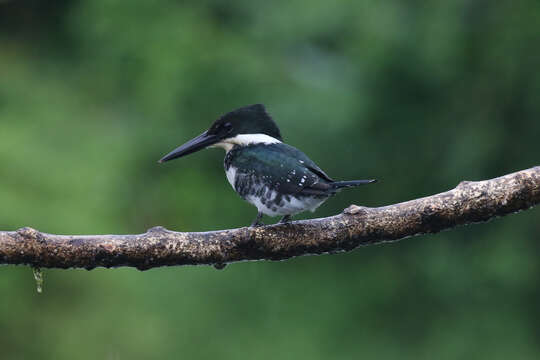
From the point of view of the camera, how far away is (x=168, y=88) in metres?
7.34

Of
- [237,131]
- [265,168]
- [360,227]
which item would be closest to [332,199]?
[237,131]

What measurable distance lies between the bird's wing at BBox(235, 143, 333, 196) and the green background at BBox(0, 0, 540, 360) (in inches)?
111

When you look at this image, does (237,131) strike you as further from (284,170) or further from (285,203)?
(285,203)

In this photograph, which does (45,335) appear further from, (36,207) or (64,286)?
(36,207)

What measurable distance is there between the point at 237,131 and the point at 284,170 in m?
0.41

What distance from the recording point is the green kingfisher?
343 cm

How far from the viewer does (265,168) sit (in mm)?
3555

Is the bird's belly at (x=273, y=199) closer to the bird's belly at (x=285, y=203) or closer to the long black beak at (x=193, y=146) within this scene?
the bird's belly at (x=285, y=203)

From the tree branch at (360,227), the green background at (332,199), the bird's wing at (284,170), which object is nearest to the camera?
the tree branch at (360,227)

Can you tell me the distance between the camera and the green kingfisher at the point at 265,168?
3430mm

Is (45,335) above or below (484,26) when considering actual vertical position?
below

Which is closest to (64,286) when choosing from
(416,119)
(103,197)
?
(103,197)

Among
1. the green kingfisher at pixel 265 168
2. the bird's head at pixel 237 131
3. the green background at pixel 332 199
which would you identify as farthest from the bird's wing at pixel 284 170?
the green background at pixel 332 199

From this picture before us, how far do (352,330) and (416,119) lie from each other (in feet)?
5.97
